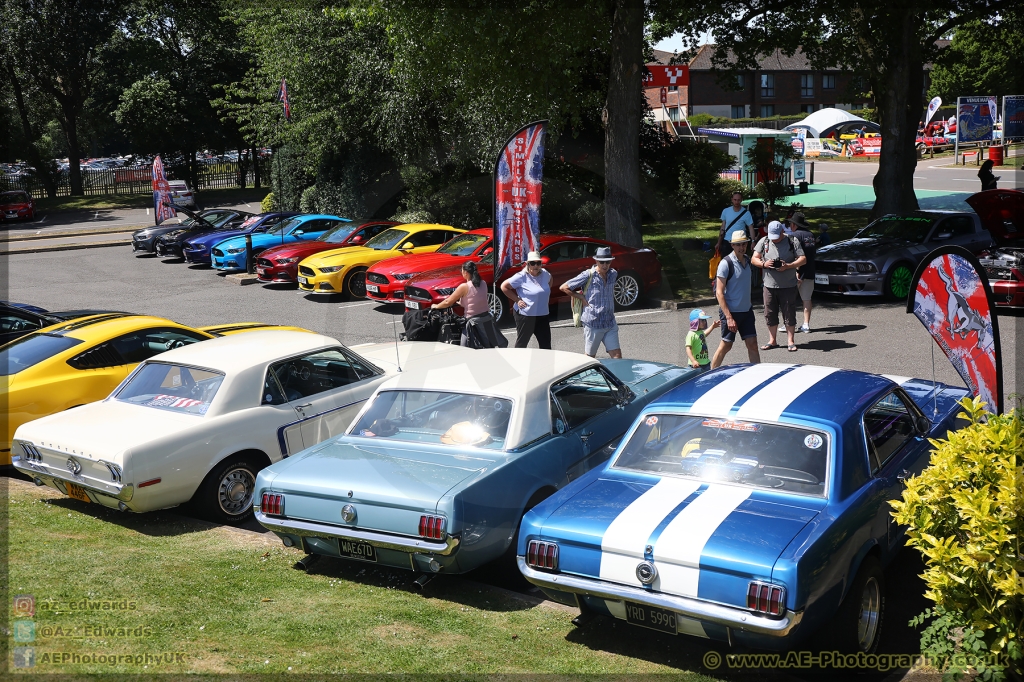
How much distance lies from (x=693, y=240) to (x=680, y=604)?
45.9 ft

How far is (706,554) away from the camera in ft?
15.8

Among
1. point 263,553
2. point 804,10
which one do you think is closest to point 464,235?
point 804,10

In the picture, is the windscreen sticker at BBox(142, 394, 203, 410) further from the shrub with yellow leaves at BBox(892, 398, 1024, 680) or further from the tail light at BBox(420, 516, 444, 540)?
the shrub with yellow leaves at BBox(892, 398, 1024, 680)

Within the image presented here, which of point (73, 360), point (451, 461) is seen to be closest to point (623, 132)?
point (73, 360)

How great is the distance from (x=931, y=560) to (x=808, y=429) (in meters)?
1.43

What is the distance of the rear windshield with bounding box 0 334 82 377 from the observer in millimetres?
9180

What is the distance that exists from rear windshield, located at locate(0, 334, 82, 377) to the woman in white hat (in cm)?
489

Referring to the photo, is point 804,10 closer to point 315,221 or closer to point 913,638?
point 315,221

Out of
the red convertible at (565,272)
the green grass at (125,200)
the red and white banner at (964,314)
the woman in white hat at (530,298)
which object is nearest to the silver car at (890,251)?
the red convertible at (565,272)

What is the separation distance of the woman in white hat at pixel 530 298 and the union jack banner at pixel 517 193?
3.35 m

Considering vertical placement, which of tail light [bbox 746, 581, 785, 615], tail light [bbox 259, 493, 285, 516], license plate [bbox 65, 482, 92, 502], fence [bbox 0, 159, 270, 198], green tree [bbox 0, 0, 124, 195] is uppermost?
green tree [bbox 0, 0, 124, 195]

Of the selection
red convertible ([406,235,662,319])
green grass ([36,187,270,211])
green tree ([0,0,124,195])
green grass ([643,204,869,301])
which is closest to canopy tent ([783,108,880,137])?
green grass ([643,204,869,301])

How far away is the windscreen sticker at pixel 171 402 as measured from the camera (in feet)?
25.8

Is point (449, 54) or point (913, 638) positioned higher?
point (449, 54)
